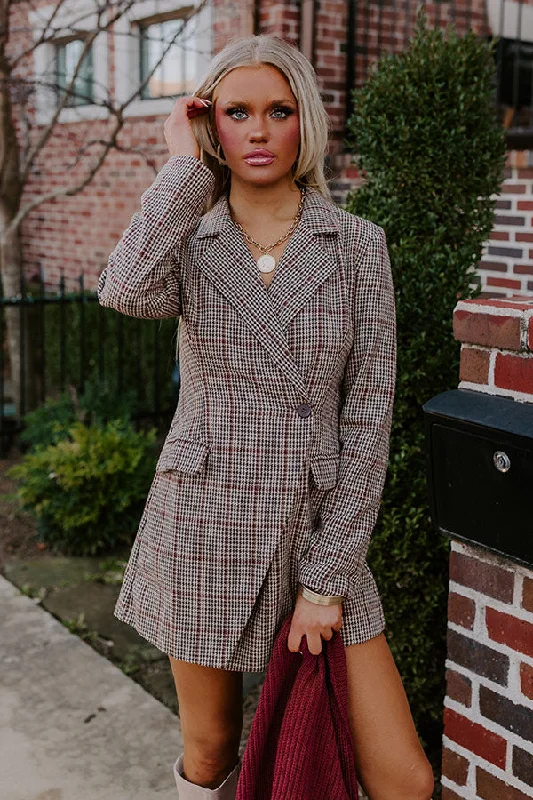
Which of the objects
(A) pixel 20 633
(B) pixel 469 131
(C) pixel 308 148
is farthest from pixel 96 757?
(B) pixel 469 131

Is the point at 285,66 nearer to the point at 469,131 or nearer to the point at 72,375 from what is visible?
the point at 469,131

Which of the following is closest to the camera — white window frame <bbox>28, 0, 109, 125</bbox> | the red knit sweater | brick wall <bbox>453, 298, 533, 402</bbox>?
the red knit sweater

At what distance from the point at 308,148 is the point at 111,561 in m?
3.32

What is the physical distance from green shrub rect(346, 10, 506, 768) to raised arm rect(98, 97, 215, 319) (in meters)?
1.00

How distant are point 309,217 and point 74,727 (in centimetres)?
205

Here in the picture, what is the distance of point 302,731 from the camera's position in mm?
1946

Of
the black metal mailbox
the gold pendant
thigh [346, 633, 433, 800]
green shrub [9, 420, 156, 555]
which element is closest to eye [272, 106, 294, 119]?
the gold pendant

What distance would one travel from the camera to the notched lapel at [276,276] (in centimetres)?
201

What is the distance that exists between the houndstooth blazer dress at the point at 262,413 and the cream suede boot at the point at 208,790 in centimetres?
34

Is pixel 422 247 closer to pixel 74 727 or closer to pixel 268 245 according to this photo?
pixel 268 245

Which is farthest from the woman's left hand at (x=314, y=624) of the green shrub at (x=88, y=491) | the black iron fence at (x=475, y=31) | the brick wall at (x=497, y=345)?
the black iron fence at (x=475, y=31)

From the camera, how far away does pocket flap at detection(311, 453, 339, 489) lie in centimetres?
203

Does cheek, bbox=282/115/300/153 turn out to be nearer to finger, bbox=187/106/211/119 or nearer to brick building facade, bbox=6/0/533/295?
finger, bbox=187/106/211/119

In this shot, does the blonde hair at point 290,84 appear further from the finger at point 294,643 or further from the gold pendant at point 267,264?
the finger at point 294,643
